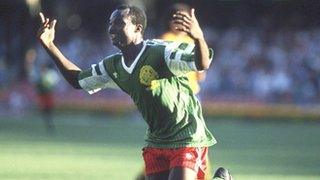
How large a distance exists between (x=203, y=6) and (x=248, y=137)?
12493 millimetres

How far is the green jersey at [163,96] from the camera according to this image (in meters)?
9.05

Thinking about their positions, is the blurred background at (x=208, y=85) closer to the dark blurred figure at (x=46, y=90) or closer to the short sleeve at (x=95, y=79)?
the dark blurred figure at (x=46, y=90)

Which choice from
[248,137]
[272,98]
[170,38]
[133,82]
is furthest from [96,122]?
[133,82]

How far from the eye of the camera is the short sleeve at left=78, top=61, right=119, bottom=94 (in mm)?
9703

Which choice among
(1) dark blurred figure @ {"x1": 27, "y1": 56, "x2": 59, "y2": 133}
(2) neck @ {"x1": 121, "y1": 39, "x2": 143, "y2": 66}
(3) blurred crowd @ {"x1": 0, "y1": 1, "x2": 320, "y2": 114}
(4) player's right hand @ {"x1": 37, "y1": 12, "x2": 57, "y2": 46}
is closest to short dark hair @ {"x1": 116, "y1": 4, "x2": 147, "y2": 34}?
(2) neck @ {"x1": 121, "y1": 39, "x2": 143, "y2": 66}

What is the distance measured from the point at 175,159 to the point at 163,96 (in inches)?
22.3

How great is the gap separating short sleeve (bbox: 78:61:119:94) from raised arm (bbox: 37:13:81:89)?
88mm

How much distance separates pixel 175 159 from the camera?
9148 millimetres

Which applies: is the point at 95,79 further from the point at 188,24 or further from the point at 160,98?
the point at 188,24

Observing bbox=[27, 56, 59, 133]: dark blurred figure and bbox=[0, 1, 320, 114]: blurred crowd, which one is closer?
bbox=[27, 56, 59, 133]: dark blurred figure

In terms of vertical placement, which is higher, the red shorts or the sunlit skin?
the sunlit skin

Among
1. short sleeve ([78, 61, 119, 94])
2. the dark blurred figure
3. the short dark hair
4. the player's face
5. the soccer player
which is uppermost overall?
the dark blurred figure

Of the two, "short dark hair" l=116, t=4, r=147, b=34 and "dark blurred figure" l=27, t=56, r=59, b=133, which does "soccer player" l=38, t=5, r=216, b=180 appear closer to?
"short dark hair" l=116, t=4, r=147, b=34

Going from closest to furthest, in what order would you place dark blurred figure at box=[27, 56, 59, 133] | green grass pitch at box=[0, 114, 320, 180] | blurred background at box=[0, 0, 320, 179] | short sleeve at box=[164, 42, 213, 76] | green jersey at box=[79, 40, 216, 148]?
short sleeve at box=[164, 42, 213, 76] < green jersey at box=[79, 40, 216, 148] < green grass pitch at box=[0, 114, 320, 180] < blurred background at box=[0, 0, 320, 179] < dark blurred figure at box=[27, 56, 59, 133]
